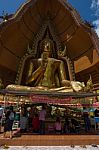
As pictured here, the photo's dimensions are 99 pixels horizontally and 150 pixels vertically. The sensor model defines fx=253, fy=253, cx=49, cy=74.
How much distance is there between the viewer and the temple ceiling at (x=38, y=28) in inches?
468

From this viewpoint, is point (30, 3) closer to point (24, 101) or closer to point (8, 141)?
point (24, 101)

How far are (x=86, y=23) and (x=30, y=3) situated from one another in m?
2.84

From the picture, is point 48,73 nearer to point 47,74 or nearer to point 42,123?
point 47,74

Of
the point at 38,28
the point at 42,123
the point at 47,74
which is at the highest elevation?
the point at 38,28

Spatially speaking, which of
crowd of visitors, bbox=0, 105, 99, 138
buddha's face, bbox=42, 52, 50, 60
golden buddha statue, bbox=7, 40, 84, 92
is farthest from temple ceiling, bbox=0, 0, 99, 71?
crowd of visitors, bbox=0, 105, 99, 138

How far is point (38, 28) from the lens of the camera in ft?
44.4

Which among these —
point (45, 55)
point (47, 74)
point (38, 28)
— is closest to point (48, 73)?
point (47, 74)

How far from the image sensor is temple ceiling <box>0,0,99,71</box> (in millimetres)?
11891

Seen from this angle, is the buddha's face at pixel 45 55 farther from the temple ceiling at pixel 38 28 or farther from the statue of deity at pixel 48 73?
the temple ceiling at pixel 38 28

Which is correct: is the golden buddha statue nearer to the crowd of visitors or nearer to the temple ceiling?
the temple ceiling

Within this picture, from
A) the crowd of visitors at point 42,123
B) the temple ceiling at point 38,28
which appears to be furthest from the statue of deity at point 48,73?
the crowd of visitors at point 42,123

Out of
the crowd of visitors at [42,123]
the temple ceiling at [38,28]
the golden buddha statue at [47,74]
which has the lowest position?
the crowd of visitors at [42,123]

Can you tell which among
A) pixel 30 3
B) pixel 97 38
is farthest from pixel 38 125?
pixel 30 3

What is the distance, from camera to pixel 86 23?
12.0 m
